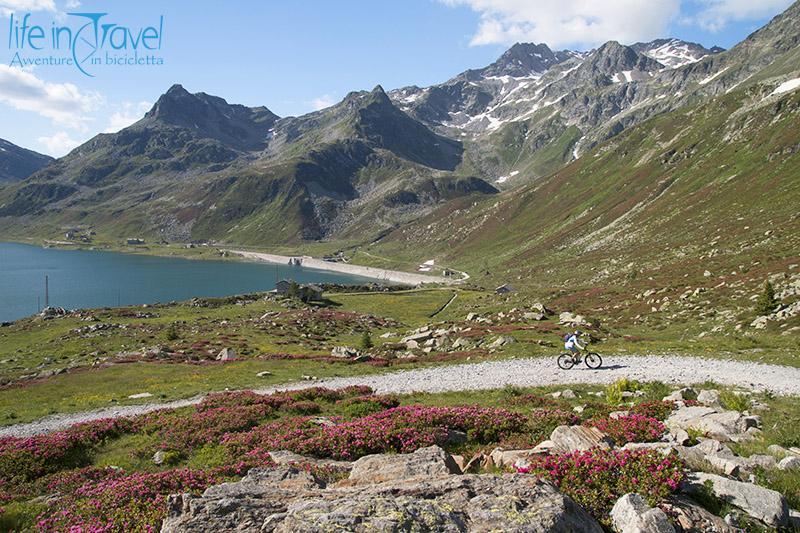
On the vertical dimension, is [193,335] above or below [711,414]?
below

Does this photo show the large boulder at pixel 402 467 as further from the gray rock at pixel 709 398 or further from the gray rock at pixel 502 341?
the gray rock at pixel 502 341

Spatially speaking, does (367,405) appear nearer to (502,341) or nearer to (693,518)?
(693,518)

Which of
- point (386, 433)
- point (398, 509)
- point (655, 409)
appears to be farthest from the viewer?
point (655, 409)

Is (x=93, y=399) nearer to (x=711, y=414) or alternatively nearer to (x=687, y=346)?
(x=711, y=414)

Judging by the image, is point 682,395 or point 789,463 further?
point 682,395

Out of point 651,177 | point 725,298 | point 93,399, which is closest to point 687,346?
point 725,298

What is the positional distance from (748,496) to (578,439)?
4079 mm

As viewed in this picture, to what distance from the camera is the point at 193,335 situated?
221 feet

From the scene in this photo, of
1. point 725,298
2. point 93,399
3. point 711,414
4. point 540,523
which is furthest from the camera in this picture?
point 725,298

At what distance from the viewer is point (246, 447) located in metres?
16.9

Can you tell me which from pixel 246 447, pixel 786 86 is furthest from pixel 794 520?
pixel 786 86

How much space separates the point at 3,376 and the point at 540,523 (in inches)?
2292

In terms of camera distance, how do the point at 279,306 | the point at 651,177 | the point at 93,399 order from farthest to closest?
the point at 651,177 < the point at 279,306 < the point at 93,399

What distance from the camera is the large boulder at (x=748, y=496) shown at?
8008 mm
